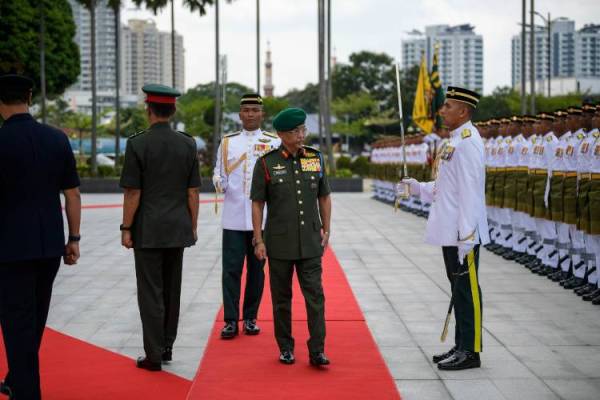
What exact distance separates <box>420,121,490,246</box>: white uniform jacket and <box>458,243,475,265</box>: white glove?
3 centimetres

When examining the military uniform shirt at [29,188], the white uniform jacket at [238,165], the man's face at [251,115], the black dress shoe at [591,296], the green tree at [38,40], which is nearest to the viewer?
the military uniform shirt at [29,188]

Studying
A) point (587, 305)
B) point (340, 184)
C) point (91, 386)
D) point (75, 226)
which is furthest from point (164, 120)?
point (340, 184)

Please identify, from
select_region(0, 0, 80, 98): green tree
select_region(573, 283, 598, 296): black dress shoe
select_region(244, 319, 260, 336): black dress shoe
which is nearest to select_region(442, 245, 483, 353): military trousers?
Result: select_region(244, 319, 260, 336): black dress shoe

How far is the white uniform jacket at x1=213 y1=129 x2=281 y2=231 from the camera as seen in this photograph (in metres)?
7.81

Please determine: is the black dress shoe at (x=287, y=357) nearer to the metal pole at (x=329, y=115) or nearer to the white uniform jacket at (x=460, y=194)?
the white uniform jacket at (x=460, y=194)

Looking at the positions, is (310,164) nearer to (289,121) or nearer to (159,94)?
(289,121)

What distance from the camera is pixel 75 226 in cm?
571

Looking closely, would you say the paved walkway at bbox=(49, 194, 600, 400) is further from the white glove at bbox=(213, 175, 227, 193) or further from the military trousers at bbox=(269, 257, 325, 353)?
the white glove at bbox=(213, 175, 227, 193)

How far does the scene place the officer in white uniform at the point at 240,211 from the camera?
771cm

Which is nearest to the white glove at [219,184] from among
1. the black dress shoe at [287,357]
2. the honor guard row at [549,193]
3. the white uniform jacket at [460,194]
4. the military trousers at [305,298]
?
the military trousers at [305,298]

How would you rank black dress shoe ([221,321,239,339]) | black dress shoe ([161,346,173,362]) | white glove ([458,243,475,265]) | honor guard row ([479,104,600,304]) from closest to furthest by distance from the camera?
white glove ([458,243,475,265]) < black dress shoe ([161,346,173,362]) < black dress shoe ([221,321,239,339]) < honor guard row ([479,104,600,304])

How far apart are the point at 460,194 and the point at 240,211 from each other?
81.9 inches

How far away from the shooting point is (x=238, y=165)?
7867 mm

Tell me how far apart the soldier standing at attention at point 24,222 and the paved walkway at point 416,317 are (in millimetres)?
1435
